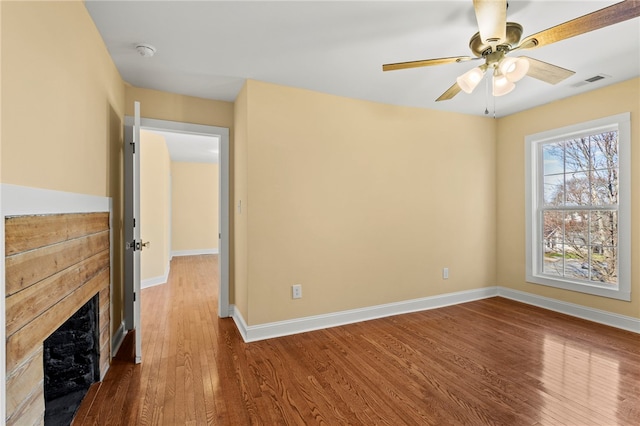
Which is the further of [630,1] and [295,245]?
[295,245]

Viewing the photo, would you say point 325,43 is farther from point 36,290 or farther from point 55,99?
point 36,290

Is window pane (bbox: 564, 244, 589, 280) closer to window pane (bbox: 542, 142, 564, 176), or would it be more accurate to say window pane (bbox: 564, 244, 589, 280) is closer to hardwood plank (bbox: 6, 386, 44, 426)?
window pane (bbox: 542, 142, 564, 176)

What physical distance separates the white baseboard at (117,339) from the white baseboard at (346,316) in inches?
41.2

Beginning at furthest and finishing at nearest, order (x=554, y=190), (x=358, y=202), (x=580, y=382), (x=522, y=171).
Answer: (x=522, y=171) < (x=554, y=190) < (x=358, y=202) < (x=580, y=382)

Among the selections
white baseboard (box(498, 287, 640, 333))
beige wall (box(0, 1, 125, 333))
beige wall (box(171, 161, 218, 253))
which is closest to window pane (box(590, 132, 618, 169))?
white baseboard (box(498, 287, 640, 333))

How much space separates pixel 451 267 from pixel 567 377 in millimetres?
1827

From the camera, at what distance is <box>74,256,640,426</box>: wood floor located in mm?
1838

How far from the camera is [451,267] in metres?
3.97

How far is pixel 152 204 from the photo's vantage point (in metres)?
5.07

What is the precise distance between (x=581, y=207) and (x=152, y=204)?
5.97 meters

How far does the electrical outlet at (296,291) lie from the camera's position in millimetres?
3062

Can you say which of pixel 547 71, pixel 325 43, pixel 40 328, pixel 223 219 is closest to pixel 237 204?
pixel 223 219

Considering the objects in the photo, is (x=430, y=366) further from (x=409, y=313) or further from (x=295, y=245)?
(x=295, y=245)

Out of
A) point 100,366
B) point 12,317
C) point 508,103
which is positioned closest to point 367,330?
point 100,366
